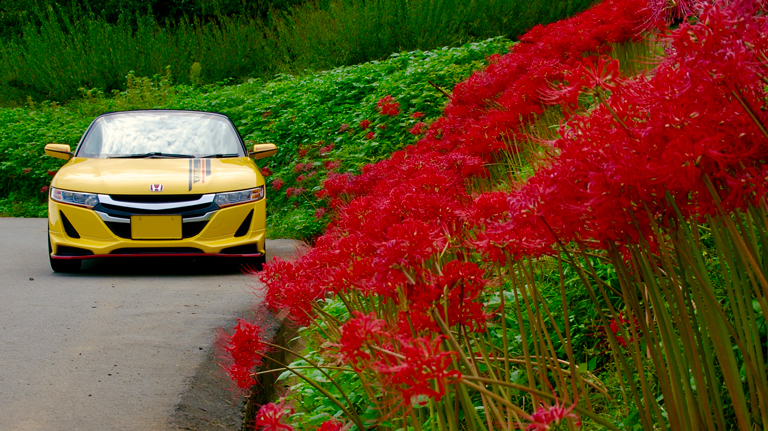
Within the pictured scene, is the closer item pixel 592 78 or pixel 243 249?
pixel 592 78

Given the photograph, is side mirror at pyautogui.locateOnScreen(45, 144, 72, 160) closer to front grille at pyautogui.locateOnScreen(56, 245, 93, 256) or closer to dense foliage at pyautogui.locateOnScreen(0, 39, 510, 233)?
front grille at pyautogui.locateOnScreen(56, 245, 93, 256)

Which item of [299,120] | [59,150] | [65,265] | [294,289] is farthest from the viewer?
[299,120]

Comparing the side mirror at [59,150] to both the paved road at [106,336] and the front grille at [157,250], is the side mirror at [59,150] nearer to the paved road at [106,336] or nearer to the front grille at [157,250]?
the paved road at [106,336]

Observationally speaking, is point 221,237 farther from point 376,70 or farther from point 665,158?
point 376,70

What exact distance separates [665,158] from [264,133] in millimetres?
12291

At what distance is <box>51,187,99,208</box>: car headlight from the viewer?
604 centimetres

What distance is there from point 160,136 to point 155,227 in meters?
1.56

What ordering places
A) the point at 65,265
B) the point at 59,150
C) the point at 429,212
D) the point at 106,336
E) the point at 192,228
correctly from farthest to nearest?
the point at 59,150 < the point at 65,265 < the point at 192,228 < the point at 106,336 < the point at 429,212

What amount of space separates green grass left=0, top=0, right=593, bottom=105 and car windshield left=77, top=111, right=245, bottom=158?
9846 millimetres

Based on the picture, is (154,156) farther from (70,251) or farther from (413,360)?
(413,360)

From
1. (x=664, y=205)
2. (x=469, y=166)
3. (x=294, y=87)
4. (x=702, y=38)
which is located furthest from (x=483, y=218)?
(x=294, y=87)

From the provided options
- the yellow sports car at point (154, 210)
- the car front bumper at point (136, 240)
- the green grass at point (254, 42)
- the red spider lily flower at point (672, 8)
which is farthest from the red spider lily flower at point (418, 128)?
the green grass at point (254, 42)

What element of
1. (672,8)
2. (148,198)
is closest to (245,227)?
(148,198)

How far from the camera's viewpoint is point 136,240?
6.08 metres
